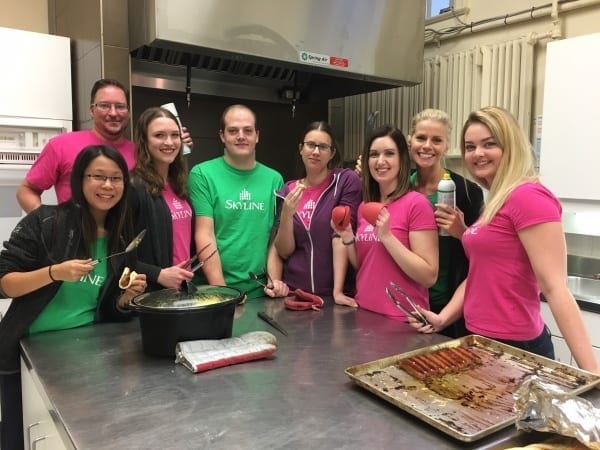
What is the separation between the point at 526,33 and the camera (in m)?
2.70

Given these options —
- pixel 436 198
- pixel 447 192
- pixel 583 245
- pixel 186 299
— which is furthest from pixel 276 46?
pixel 583 245

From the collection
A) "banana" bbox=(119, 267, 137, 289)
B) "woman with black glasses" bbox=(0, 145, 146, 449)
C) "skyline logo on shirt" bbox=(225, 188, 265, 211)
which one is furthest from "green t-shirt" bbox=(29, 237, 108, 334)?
"skyline logo on shirt" bbox=(225, 188, 265, 211)

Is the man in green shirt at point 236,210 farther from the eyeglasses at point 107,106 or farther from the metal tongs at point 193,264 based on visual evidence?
the eyeglasses at point 107,106

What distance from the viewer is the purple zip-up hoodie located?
189cm

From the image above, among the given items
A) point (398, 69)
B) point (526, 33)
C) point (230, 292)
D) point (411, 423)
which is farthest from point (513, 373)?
point (526, 33)

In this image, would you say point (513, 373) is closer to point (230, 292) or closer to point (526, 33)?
point (230, 292)

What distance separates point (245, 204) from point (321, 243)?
33 cm

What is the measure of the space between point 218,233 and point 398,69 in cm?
155

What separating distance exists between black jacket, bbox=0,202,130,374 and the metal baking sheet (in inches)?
34.3

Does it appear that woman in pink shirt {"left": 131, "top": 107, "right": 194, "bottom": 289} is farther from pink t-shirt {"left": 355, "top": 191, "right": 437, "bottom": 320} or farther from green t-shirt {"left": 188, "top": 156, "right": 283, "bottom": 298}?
pink t-shirt {"left": 355, "top": 191, "right": 437, "bottom": 320}

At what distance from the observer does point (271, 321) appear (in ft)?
4.98

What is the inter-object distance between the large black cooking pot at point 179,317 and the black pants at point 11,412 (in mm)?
494

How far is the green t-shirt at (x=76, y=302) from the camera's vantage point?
1.41m

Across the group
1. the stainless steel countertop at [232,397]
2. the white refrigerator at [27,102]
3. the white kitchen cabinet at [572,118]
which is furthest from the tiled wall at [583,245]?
the white refrigerator at [27,102]
